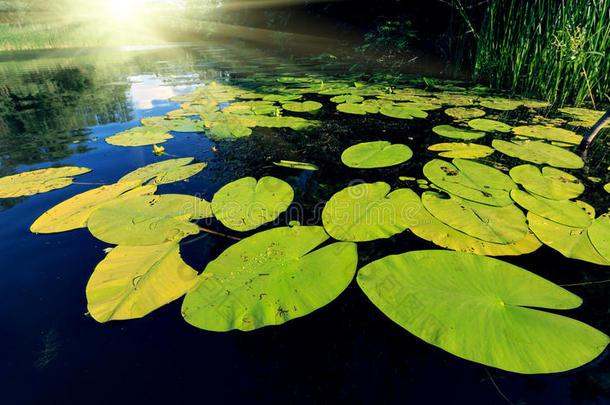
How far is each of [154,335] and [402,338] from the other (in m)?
0.60

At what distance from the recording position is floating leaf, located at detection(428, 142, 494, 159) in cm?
143

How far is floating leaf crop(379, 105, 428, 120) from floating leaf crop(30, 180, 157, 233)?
1855mm

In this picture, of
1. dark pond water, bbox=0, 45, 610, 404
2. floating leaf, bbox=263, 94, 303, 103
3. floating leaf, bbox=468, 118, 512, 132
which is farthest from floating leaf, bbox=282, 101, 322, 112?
dark pond water, bbox=0, 45, 610, 404

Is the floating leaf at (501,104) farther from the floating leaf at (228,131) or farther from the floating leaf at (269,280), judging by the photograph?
the floating leaf at (269,280)

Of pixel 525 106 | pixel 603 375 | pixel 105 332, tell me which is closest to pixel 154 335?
pixel 105 332

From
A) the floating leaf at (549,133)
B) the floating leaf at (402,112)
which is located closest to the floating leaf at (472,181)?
the floating leaf at (549,133)

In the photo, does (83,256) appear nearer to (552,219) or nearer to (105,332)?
(105,332)

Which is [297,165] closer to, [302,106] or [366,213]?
[366,213]

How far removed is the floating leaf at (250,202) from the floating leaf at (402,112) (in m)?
1.44

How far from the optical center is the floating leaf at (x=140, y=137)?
175 cm

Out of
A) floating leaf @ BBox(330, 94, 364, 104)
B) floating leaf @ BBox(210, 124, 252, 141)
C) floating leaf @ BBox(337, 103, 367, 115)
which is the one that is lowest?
floating leaf @ BBox(210, 124, 252, 141)

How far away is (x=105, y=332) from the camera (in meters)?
0.64

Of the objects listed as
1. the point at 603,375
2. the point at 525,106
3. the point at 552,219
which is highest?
the point at 525,106

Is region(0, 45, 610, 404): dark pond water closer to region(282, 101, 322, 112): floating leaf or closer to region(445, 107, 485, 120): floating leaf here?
region(445, 107, 485, 120): floating leaf
